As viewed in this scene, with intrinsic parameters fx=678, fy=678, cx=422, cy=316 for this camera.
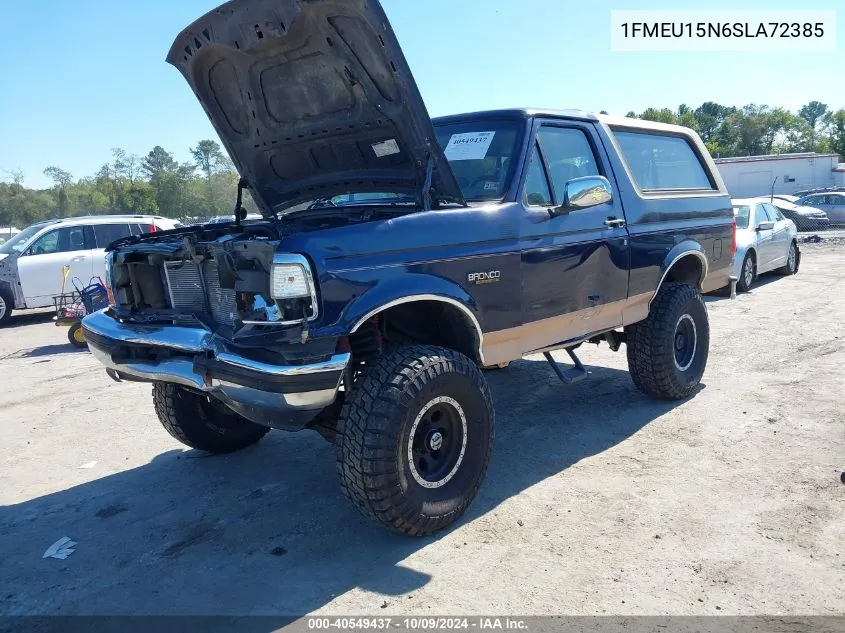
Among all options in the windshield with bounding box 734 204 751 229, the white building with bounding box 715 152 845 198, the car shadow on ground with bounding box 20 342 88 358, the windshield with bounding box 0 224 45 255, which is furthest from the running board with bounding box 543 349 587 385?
the white building with bounding box 715 152 845 198

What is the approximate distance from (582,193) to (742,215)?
360 inches

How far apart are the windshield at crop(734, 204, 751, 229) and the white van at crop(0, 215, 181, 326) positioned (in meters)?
10.1

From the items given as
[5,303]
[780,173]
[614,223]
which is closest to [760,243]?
[614,223]

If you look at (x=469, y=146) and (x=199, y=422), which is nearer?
(x=469, y=146)

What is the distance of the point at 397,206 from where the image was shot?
405 cm

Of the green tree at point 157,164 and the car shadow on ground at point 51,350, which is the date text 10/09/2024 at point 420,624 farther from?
the green tree at point 157,164

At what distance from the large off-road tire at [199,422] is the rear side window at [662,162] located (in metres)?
3.43

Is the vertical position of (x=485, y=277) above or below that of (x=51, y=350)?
above

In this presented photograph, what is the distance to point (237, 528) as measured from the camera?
3.63 metres

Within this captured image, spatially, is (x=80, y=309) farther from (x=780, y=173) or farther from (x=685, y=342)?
(x=780, y=173)

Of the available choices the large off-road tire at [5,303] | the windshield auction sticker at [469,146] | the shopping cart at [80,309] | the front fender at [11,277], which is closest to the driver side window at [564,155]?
the windshield auction sticker at [469,146]

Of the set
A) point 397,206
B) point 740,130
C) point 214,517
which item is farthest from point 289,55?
point 740,130

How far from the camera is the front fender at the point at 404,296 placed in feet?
10.1

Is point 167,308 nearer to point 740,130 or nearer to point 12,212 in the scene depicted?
point 12,212
